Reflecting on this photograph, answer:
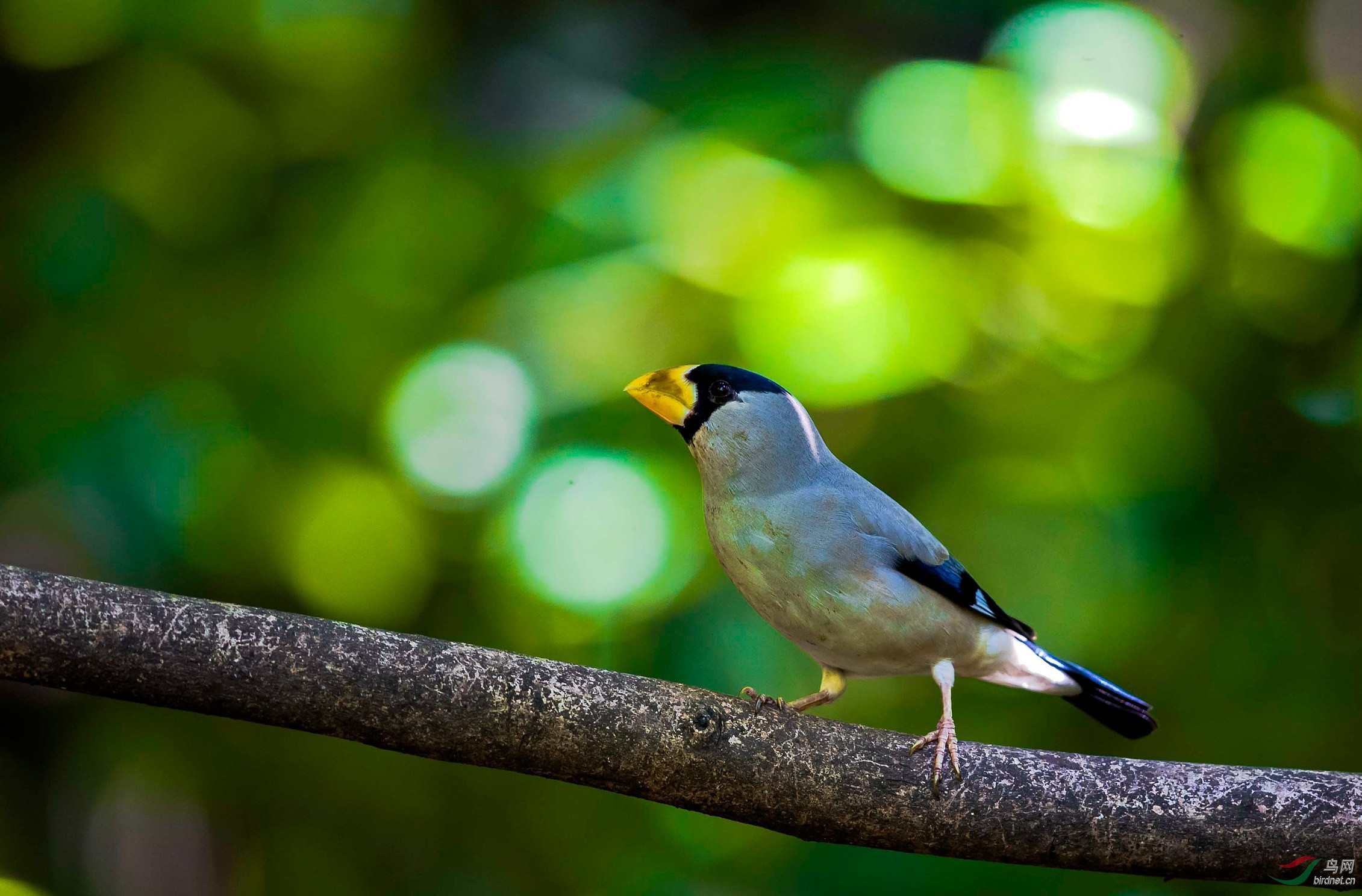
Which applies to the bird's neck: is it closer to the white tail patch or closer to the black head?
the black head

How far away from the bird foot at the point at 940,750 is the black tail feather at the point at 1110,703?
0.68 m

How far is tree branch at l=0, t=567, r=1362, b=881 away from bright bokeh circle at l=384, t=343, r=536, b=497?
143cm

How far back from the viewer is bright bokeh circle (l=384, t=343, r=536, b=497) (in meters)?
3.23

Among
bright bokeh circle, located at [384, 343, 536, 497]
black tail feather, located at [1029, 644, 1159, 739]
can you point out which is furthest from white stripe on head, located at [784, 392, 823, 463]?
bright bokeh circle, located at [384, 343, 536, 497]

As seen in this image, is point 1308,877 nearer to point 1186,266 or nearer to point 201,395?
point 1186,266

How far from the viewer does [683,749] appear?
1.87 m

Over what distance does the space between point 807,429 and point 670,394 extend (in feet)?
1.00

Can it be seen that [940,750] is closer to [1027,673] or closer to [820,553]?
[820,553]

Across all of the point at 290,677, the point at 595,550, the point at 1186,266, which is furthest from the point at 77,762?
the point at 1186,266

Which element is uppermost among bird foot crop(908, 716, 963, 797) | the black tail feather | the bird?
the bird

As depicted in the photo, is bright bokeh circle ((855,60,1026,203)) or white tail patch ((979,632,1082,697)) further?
bright bokeh circle ((855,60,1026,203))

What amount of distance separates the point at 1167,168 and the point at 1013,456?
1074 mm

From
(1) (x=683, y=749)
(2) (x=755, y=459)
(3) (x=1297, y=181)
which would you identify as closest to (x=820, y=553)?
(2) (x=755, y=459)

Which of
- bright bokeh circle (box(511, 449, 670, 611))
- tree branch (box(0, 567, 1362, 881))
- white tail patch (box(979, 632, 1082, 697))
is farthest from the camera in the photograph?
bright bokeh circle (box(511, 449, 670, 611))
